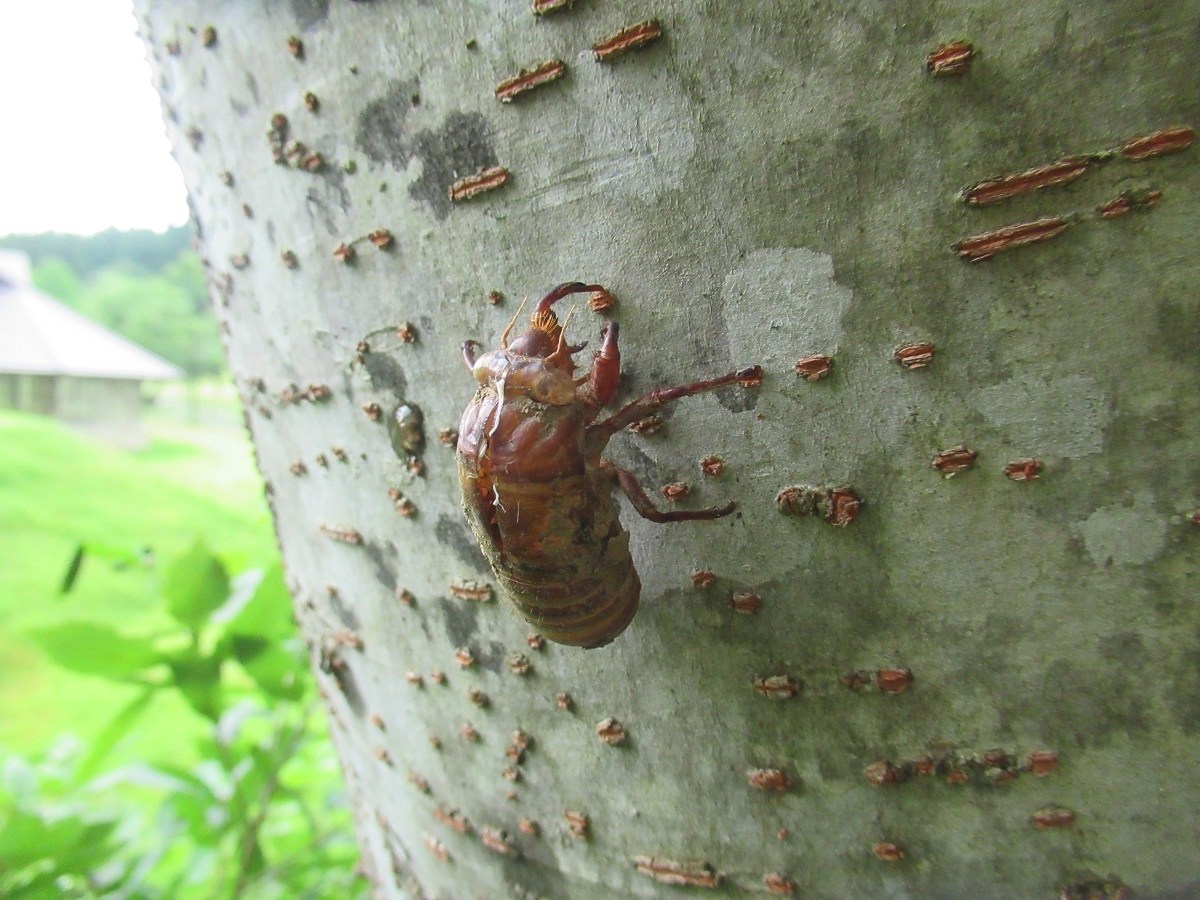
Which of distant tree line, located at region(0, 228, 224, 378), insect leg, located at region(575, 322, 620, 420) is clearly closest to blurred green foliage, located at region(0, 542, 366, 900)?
insect leg, located at region(575, 322, 620, 420)

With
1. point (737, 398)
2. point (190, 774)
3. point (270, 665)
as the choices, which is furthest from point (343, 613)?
point (190, 774)

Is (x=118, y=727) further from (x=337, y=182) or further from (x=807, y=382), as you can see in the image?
(x=807, y=382)

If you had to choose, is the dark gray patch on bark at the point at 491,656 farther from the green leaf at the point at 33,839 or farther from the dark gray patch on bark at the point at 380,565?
the green leaf at the point at 33,839

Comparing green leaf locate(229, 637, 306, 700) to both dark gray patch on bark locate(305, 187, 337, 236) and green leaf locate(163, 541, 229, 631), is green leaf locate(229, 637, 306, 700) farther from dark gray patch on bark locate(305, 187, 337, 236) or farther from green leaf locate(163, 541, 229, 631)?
dark gray patch on bark locate(305, 187, 337, 236)

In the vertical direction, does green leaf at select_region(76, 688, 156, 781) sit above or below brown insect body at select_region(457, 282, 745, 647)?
below

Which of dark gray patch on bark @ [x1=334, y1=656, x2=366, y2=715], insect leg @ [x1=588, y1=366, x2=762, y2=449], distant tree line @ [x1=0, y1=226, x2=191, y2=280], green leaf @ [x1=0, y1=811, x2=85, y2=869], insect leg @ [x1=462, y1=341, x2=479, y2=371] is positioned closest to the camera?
insect leg @ [x1=588, y1=366, x2=762, y2=449]

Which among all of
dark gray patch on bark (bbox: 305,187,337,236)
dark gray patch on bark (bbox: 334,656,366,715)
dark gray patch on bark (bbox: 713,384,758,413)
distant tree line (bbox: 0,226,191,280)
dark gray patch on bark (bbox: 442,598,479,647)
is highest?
distant tree line (bbox: 0,226,191,280)

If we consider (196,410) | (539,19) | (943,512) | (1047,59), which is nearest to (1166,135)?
(1047,59)

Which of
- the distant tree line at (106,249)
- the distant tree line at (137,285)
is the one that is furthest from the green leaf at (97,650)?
the distant tree line at (106,249)
